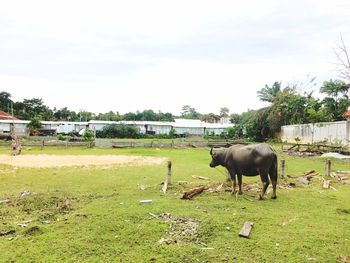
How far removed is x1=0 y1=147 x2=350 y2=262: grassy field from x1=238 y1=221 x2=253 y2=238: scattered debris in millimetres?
111

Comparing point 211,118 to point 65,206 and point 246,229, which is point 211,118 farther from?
point 246,229

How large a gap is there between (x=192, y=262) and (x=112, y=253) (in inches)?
56.0

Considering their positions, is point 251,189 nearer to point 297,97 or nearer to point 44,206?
point 44,206

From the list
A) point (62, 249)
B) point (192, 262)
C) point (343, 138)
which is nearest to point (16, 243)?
point (62, 249)

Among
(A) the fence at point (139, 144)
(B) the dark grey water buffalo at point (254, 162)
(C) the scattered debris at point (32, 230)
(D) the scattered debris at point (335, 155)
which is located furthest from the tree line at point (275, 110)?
(C) the scattered debris at point (32, 230)

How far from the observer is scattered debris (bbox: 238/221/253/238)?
20.6 feet

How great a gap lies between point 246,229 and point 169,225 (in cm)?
161

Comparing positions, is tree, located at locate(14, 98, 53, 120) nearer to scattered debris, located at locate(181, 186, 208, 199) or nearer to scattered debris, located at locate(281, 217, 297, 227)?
scattered debris, located at locate(181, 186, 208, 199)

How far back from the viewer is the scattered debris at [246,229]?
6.29 metres

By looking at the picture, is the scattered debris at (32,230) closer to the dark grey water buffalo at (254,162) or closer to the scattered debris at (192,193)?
the scattered debris at (192,193)

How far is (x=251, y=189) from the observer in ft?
35.5

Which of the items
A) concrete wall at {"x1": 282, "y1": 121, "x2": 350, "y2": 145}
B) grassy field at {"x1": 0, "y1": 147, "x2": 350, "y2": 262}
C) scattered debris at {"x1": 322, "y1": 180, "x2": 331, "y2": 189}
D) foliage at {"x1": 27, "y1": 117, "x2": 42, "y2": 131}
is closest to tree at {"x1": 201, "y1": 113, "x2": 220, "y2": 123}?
concrete wall at {"x1": 282, "y1": 121, "x2": 350, "y2": 145}

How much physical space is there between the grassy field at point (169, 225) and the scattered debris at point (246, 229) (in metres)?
0.11

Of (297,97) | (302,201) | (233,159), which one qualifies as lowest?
(302,201)
